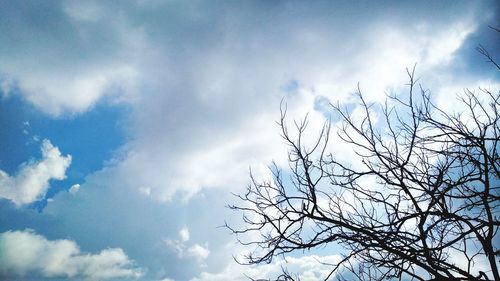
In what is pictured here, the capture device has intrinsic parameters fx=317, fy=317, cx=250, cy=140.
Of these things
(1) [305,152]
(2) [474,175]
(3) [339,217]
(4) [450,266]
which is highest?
(1) [305,152]

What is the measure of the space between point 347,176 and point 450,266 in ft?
4.68

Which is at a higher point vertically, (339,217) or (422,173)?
(422,173)

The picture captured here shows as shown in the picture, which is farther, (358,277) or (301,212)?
(358,277)

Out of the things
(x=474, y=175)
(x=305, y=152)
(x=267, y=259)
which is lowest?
(x=267, y=259)

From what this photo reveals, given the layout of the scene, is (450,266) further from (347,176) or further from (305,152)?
(305,152)

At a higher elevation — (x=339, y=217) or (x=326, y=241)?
(x=339, y=217)

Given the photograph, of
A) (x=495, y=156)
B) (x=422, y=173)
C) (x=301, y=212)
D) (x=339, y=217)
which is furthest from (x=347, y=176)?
(x=495, y=156)

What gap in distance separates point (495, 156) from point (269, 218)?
287 cm

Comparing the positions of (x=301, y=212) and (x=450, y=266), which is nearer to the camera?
(x=450, y=266)

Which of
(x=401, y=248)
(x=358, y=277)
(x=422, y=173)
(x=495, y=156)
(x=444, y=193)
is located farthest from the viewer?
(x=358, y=277)

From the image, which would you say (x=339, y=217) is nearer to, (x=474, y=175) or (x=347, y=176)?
(x=347, y=176)

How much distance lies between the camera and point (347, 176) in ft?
13.4

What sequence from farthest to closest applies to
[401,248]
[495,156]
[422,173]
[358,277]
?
[358,277], [422,173], [495,156], [401,248]

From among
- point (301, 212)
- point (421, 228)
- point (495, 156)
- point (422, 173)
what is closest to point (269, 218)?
point (301, 212)
